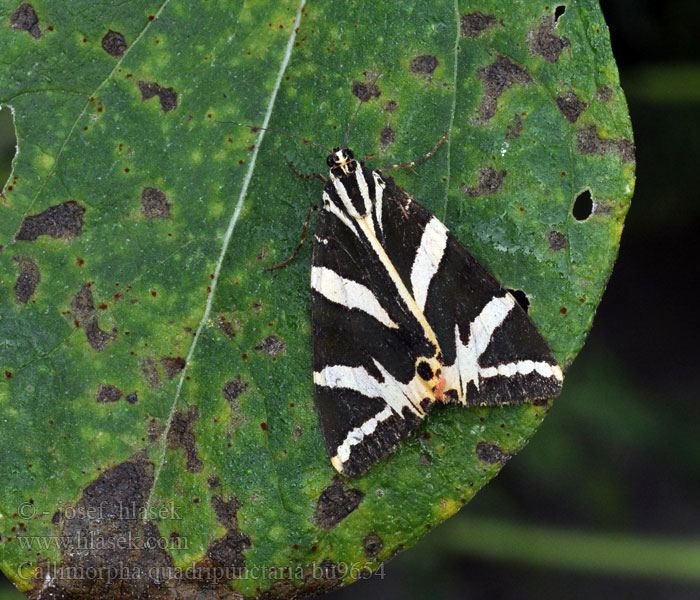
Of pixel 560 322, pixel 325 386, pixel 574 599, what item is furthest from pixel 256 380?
pixel 574 599

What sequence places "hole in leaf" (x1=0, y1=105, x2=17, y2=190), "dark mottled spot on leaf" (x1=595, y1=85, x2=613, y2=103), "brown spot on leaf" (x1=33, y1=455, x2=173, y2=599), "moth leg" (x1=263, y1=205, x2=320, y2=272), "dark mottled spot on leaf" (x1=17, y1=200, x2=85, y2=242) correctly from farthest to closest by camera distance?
"hole in leaf" (x1=0, y1=105, x2=17, y2=190) → "moth leg" (x1=263, y1=205, x2=320, y2=272) → "dark mottled spot on leaf" (x1=17, y1=200, x2=85, y2=242) → "brown spot on leaf" (x1=33, y1=455, x2=173, y2=599) → "dark mottled spot on leaf" (x1=595, y1=85, x2=613, y2=103)

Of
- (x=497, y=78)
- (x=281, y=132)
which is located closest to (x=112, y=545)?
(x=281, y=132)

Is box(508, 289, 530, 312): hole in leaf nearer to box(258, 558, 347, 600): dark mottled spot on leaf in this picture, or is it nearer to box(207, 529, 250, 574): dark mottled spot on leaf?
box(258, 558, 347, 600): dark mottled spot on leaf

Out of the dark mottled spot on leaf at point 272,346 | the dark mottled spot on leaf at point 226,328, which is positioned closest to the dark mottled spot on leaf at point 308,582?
the dark mottled spot on leaf at point 272,346

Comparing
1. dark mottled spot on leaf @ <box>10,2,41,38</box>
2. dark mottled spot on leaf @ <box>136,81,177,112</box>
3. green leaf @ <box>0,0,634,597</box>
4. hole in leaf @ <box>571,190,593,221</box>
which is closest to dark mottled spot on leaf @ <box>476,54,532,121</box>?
green leaf @ <box>0,0,634,597</box>

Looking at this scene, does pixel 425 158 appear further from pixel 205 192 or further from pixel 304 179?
pixel 205 192

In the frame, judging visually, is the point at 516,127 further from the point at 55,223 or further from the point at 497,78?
the point at 55,223

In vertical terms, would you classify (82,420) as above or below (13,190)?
below
